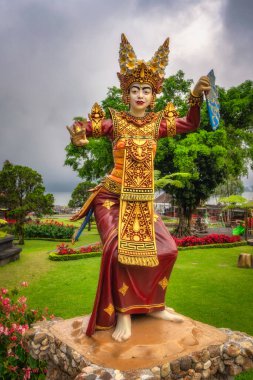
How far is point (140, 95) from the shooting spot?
4102 mm

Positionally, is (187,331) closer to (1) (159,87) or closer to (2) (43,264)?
(1) (159,87)

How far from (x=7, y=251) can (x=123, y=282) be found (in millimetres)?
10702

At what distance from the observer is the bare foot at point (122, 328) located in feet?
11.8

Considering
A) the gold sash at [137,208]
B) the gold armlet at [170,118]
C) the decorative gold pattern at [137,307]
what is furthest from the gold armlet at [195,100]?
the decorative gold pattern at [137,307]

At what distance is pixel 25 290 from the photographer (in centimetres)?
934

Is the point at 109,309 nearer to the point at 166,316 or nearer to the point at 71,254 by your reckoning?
the point at 166,316

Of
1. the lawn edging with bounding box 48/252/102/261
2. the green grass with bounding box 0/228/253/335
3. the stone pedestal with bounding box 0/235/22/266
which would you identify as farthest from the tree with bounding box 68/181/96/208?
the stone pedestal with bounding box 0/235/22/266

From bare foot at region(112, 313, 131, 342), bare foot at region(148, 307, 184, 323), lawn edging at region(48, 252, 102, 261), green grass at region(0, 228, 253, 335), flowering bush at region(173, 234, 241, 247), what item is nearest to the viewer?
bare foot at region(112, 313, 131, 342)

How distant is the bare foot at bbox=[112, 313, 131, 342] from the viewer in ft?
11.8

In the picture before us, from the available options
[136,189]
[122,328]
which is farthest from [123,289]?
[136,189]

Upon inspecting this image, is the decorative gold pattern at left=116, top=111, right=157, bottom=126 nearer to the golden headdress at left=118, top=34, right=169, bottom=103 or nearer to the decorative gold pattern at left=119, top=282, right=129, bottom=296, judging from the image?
the golden headdress at left=118, top=34, right=169, bottom=103

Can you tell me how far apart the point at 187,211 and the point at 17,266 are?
11527 mm

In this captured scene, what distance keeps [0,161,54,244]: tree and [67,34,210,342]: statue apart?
528 inches

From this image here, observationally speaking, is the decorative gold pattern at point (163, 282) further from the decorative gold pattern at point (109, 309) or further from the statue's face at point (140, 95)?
the statue's face at point (140, 95)
